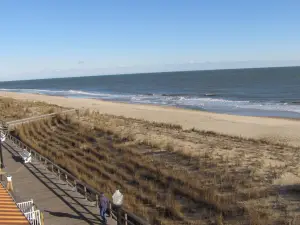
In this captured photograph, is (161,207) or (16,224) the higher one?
(16,224)

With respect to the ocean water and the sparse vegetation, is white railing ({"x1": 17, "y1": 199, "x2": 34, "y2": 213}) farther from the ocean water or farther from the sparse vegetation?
the ocean water


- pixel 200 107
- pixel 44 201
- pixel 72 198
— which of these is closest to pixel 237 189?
pixel 72 198

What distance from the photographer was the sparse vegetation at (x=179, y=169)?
1118 centimetres

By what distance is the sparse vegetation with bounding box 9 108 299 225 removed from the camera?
11180mm

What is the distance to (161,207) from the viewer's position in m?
11.6

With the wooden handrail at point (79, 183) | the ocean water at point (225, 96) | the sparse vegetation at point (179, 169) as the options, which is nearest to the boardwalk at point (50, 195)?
the wooden handrail at point (79, 183)

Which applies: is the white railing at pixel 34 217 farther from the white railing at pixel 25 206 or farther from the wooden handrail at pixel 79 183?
the wooden handrail at pixel 79 183

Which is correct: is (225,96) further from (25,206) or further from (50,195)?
(25,206)

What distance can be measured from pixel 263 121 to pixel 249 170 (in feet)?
67.2

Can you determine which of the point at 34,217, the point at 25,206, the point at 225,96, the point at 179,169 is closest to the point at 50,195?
the point at 25,206

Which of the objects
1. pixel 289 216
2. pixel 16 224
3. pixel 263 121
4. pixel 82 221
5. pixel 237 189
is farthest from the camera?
pixel 263 121

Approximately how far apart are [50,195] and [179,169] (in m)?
6.06

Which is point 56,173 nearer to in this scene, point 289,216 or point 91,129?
point 289,216

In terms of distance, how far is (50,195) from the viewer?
1188 cm
